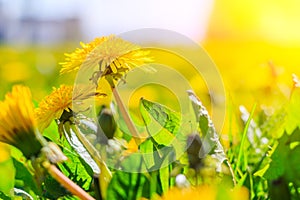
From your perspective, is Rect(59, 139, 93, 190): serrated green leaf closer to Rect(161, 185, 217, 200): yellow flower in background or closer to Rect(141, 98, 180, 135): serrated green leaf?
Rect(141, 98, 180, 135): serrated green leaf

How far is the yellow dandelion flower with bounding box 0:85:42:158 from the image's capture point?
632 millimetres

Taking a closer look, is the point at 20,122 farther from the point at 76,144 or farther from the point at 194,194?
the point at 194,194

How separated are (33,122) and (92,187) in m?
0.11

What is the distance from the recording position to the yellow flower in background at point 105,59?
0.70m

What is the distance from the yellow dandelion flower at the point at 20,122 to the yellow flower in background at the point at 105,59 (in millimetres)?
81

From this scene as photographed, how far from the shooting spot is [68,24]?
22.7m

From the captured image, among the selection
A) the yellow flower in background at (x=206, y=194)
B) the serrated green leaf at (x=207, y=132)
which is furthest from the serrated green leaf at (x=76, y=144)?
the yellow flower in background at (x=206, y=194)

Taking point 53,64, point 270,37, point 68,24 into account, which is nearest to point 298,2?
point 270,37

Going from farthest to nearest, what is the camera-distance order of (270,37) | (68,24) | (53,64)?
(68,24) < (270,37) < (53,64)

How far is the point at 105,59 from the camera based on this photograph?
2.30ft

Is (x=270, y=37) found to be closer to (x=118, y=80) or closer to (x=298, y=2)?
(x=298, y=2)

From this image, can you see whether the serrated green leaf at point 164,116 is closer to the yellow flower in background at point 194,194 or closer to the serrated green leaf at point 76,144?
the serrated green leaf at point 76,144

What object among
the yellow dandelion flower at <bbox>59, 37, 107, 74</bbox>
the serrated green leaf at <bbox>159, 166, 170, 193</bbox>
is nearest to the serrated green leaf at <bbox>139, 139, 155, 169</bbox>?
the serrated green leaf at <bbox>159, 166, 170, 193</bbox>

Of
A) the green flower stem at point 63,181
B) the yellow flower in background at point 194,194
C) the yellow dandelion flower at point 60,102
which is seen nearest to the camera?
the yellow flower in background at point 194,194
